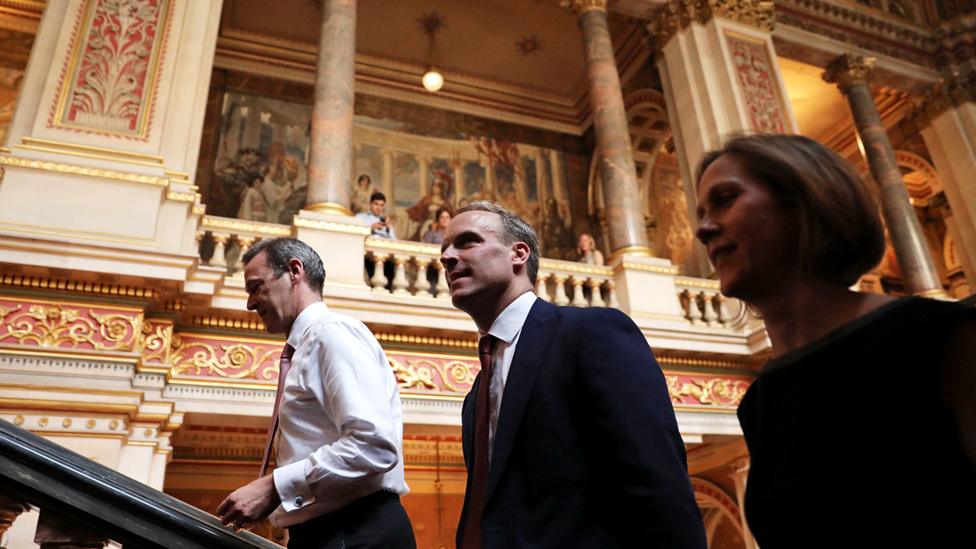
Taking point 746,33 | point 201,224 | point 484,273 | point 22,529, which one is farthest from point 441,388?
point 746,33

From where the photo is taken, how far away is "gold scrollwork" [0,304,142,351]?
4.28 m

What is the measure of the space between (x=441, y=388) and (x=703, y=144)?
4417 millimetres

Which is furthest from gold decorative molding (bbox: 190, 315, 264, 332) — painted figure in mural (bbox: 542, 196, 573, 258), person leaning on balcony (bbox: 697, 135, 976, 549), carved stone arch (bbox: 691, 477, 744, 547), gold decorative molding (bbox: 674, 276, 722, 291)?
painted figure in mural (bbox: 542, 196, 573, 258)

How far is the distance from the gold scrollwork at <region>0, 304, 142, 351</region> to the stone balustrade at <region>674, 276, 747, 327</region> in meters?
4.82

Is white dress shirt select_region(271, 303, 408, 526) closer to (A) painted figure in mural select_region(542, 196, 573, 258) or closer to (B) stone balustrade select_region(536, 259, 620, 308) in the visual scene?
(B) stone balustrade select_region(536, 259, 620, 308)

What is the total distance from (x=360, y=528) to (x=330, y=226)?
4119mm

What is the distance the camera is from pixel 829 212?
2.99 feet

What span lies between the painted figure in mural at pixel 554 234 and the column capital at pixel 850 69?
4.51 m

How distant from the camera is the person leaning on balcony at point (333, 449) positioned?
5.32 feet

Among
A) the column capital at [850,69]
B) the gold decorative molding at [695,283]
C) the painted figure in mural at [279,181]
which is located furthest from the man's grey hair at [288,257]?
the column capital at [850,69]

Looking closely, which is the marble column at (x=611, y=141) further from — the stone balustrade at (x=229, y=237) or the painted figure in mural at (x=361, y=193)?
the painted figure in mural at (x=361, y=193)

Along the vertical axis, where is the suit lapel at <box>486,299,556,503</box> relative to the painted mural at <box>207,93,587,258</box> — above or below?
below

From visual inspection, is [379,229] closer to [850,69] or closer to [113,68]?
[113,68]

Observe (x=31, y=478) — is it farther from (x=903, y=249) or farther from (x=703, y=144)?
(x=903, y=249)
